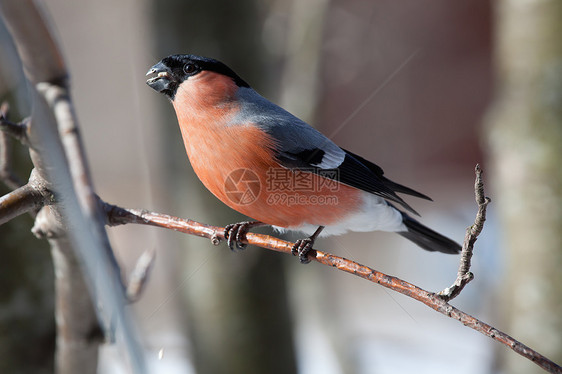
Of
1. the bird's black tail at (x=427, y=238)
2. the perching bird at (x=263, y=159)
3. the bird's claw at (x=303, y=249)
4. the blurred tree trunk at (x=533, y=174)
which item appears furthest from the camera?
the blurred tree trunk at (x=533, y=174)

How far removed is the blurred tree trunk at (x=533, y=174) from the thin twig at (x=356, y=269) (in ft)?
4.31

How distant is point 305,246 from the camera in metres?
1.10

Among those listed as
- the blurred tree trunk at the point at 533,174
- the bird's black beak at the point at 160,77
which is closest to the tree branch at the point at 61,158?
the bird's black beak at the point at 160,77

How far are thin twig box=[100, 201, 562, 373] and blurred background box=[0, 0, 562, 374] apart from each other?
129 mm

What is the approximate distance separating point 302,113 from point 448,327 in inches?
77.6

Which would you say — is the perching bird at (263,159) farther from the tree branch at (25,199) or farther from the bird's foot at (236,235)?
the tree branch at (25,199)

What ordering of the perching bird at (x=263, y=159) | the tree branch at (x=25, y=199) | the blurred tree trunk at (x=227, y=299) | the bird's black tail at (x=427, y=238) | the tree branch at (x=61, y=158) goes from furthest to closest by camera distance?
the blurred tree trunk at (x=227, y=299) → the bird's black tail at (x=427, y=238) → the perching bird at (x=263, y=159) → the tree branch at (x=25, y=199) → the tree branch at (x=61, y=158)

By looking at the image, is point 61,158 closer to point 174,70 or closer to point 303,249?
point 174,70

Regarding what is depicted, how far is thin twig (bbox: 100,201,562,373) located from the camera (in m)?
0.66

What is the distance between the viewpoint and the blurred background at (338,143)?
1.26m

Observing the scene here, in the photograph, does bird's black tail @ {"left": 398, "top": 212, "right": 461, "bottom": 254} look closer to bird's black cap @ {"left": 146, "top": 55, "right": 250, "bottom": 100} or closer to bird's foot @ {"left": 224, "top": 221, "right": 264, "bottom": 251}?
bird's foot @ {"left": 224, "top": 221, "right": 264, "bottom": 251}

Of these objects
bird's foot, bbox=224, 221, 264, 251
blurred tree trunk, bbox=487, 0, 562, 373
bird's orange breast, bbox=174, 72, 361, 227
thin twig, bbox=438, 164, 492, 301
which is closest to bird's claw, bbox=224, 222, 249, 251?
bird's foot, bbox=224, 221, 264, 251

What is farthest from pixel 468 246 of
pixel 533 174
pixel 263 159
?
pixel 533 174

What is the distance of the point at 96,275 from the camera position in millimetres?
604
